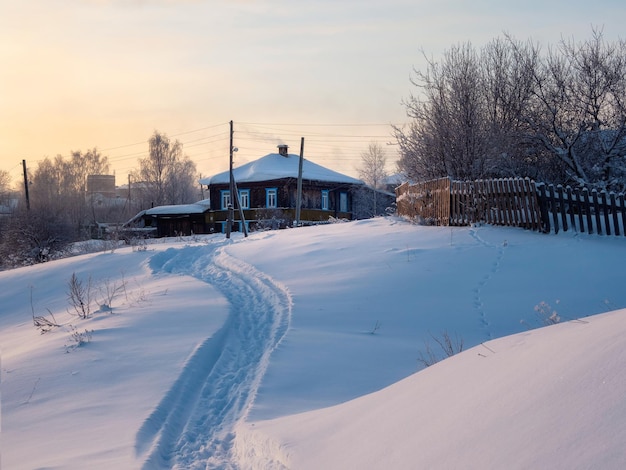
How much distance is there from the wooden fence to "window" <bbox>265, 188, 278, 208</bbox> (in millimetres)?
Answer: 28038

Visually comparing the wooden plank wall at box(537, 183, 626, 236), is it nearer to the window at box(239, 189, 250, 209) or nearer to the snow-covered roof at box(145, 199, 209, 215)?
the window at box(239, 189, 250, 209)

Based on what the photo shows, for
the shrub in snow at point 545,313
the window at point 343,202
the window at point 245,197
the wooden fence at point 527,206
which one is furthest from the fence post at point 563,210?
the window at point 343,202

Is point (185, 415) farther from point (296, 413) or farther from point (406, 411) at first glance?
point (406, 411)

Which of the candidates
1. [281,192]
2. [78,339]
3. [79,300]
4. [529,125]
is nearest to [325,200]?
[281,192]

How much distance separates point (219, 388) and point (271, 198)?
38597mm

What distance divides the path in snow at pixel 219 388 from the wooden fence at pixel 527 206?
646cm

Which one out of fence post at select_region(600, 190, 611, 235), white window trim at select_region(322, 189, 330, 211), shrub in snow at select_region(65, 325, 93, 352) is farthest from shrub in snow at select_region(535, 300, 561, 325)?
white window trim at select_region(322, 189, 330, 211)

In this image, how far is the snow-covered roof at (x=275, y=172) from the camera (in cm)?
4478

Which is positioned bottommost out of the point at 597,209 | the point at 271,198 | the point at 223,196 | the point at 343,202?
the point at 597,209

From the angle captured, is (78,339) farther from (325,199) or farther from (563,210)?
(325,199)

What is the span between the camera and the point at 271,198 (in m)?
44.8

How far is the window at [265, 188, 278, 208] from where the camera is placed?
147 ft

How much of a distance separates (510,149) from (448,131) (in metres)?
2.38

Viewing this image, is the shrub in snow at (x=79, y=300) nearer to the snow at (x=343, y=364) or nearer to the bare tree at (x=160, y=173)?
the snow at (x=343, y=364)
